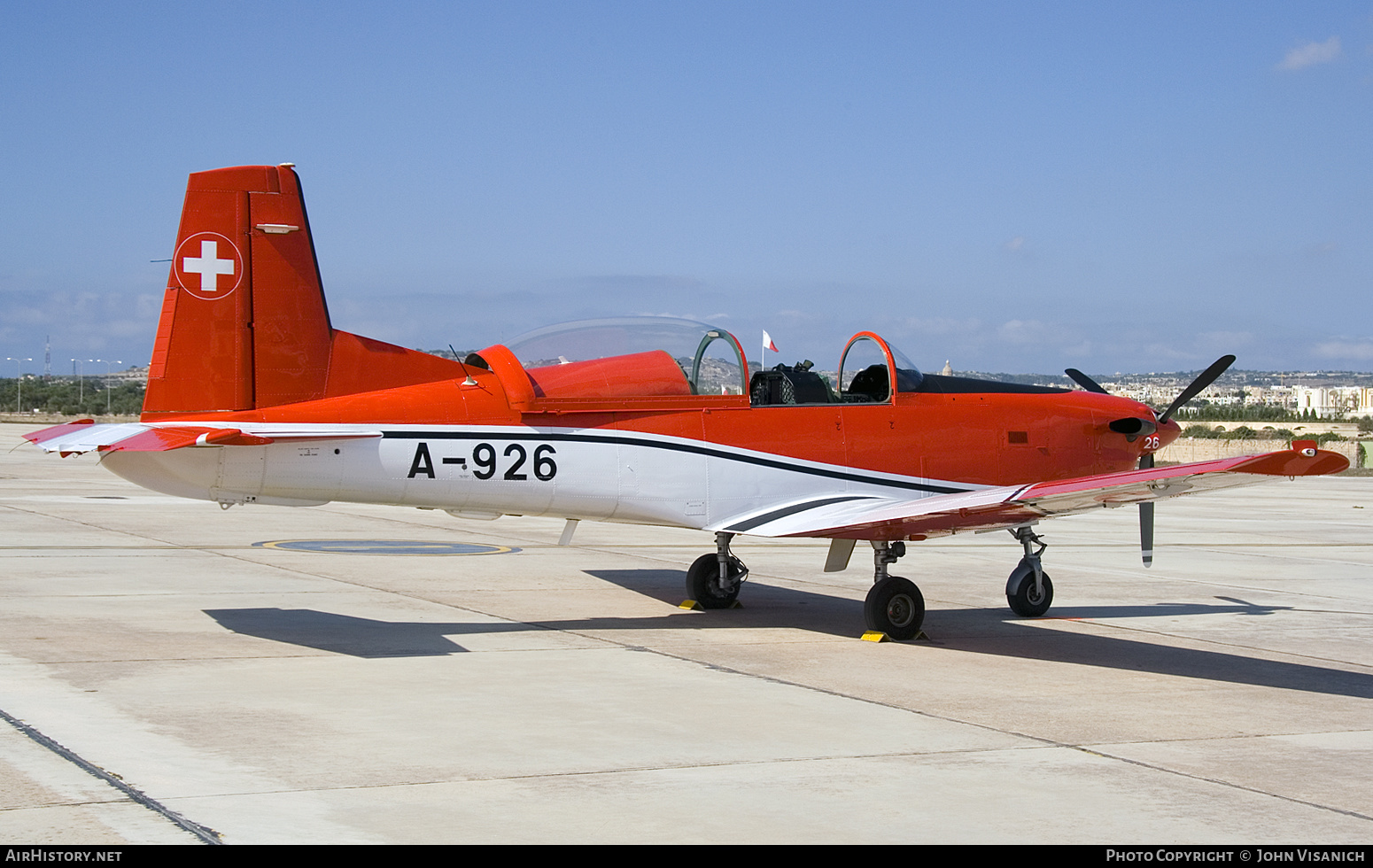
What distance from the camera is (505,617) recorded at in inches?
439

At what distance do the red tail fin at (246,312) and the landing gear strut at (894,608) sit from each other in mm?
4387

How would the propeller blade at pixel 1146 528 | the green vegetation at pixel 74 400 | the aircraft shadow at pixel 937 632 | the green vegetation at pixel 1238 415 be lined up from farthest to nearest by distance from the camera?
the green vegetation at pixel 74 400 → the green vegetation at pixel 1238 415 → the propeller blade at pixel 1146 528 → the aircraft shadow at pixel 937 632

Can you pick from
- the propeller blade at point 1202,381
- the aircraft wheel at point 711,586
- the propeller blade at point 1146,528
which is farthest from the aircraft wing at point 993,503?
the propeller blade at point 1202,381

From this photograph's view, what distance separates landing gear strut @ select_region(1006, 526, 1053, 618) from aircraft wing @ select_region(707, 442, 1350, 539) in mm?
1687

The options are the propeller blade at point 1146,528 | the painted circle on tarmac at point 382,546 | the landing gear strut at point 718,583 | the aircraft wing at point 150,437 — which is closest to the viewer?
the aircraft wing at point 150,437

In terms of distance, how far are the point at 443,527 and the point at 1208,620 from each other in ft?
39.6

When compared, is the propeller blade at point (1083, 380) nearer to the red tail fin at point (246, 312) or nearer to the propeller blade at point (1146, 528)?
the propeller blade at point (1146, 528)

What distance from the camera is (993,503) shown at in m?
9.44

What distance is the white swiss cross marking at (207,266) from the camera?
30.4 ft

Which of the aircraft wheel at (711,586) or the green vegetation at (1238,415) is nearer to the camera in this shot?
the aircraft wheel at (711,586)

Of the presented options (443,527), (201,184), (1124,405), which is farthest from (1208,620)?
(443,527)

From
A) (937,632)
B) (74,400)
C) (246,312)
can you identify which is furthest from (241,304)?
(74,400)

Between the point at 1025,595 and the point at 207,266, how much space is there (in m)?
7.84

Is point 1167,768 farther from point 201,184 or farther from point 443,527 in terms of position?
point 443,527
